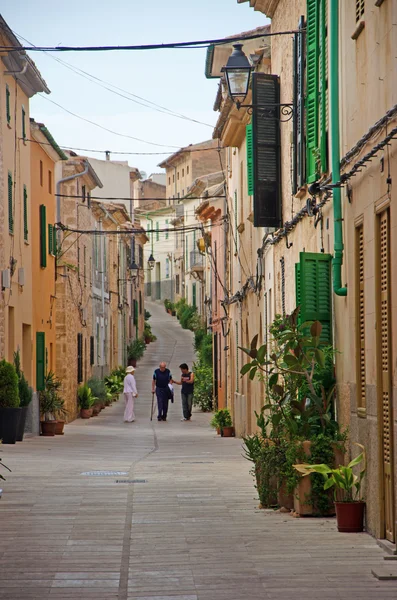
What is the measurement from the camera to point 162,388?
3350 cm

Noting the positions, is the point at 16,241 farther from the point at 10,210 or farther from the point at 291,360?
the point at 291,360

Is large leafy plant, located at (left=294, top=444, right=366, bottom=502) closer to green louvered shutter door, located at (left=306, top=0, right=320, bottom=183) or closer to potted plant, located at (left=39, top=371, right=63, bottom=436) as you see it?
green louvered shutter door, located at (left=306, top=0, right=320, bottom=183)

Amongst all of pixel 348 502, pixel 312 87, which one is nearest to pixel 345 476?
pixel 348 502

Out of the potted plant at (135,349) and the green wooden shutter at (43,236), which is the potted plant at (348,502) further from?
the potted plant at (135,349)

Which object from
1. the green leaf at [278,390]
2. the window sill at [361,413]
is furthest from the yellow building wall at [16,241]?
the window sill at [361,413]

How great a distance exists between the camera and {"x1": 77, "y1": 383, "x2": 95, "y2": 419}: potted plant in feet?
116

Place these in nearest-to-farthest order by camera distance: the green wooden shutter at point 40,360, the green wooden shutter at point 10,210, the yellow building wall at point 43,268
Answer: the green wooden shutter at point 10,210
the green wooden shutter at point 40,360
the yellow building wall at point 43,268

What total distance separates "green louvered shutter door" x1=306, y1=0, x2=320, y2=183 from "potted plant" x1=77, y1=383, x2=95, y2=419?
22.8m

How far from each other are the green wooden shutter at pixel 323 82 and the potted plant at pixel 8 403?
10655 millimetres

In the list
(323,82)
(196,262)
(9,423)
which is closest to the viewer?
(323,82)

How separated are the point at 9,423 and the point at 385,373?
14.1m

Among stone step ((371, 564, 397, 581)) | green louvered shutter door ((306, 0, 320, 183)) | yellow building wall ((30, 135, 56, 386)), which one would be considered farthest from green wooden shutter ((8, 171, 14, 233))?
stone step ((371, 564, 397, 581))

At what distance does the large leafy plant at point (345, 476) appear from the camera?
9984 millimetres

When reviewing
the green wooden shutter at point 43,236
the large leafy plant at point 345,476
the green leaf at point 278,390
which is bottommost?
the large leafy plant at point 345,476
